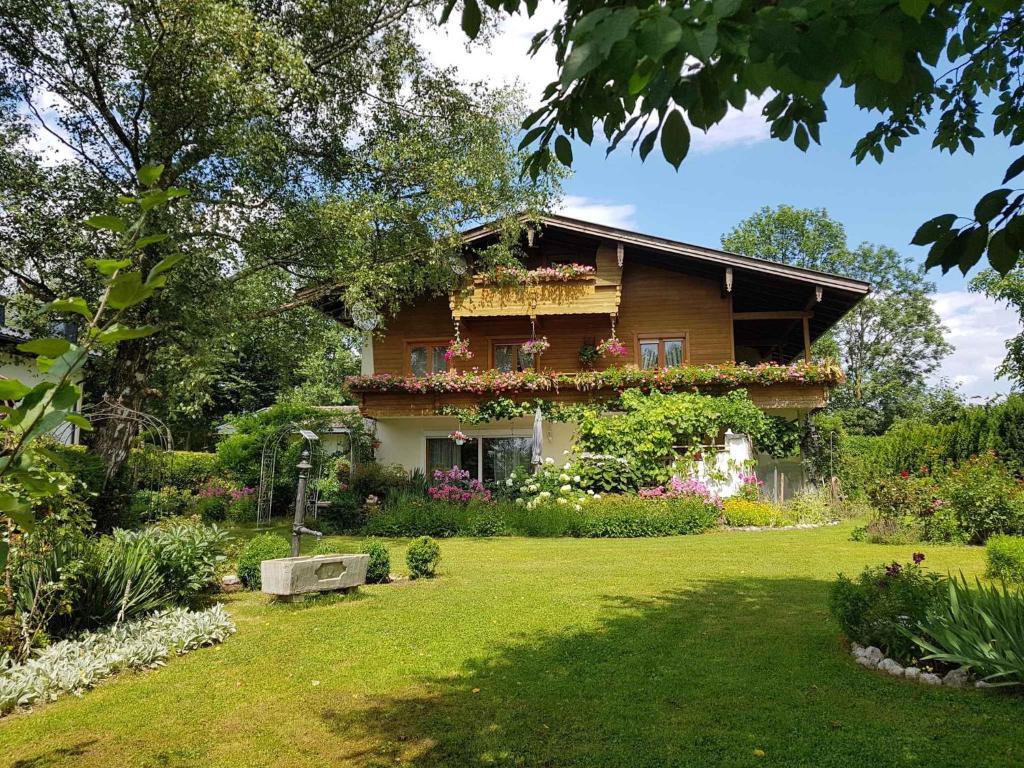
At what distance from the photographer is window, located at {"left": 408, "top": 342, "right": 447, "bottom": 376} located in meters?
21.8

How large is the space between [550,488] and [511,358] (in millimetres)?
5951

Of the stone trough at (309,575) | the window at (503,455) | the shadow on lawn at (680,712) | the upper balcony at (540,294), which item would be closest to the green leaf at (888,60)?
the shadow on lawn at (680,712)

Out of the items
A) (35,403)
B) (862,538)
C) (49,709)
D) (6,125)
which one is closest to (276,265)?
(6,125)

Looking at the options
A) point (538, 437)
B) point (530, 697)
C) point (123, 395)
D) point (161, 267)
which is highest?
point (123, 395)

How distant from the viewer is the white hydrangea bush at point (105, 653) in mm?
5074

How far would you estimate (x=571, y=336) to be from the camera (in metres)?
21.4

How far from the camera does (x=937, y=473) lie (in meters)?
15.1

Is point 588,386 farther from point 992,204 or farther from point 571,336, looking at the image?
point 992,204

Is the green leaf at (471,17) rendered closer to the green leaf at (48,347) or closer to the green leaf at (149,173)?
the green leaf at (149,173)

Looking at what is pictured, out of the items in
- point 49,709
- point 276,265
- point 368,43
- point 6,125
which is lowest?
point 49,709

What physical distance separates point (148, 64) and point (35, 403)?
13.4 metres

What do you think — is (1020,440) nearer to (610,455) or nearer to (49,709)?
(610,455)

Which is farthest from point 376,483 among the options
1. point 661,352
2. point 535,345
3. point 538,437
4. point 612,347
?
point 661,352

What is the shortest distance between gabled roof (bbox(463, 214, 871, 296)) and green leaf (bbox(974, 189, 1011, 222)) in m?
16.3
